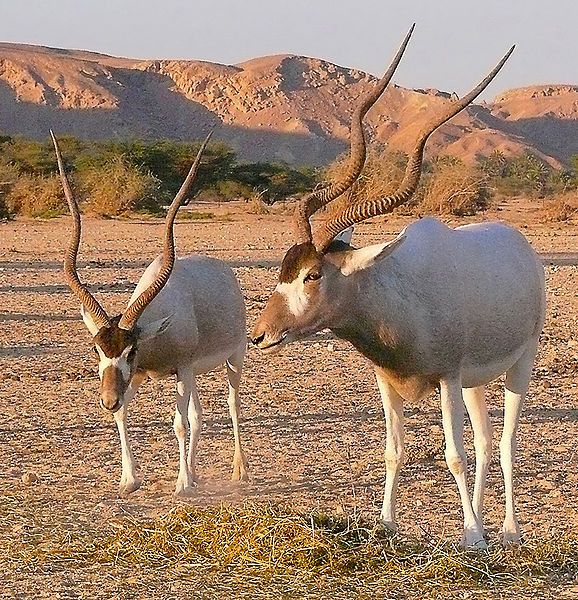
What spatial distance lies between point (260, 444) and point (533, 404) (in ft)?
8.57

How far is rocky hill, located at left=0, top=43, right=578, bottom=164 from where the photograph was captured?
124812mm

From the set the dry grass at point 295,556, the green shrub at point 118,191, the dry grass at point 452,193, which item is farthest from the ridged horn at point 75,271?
the green shrub at point 118,191

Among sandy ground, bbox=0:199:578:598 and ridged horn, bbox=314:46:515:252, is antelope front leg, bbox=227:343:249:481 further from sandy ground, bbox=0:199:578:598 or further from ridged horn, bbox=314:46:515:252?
ridged horn, bbox=314:46:515:252

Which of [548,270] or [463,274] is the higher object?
[463,274]

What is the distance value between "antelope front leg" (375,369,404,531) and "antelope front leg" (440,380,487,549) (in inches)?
15.8

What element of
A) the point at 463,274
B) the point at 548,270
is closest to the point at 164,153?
the point at 548,270

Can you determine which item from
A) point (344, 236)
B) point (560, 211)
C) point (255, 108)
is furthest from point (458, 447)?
point (255, 108)

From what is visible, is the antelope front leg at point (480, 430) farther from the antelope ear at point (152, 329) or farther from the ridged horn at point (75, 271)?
the ridged horn at point (75, 271)

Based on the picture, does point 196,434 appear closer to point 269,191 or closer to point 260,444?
point 260,444

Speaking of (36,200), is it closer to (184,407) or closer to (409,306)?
(184,407)

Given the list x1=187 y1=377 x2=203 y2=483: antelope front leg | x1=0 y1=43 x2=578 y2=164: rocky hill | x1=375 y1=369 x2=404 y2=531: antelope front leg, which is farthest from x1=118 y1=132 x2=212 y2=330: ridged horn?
x1=0 y1=43 x2=578 y2=164: rocky hill

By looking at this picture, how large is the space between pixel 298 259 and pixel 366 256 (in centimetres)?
36

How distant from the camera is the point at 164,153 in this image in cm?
5762

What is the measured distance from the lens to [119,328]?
28.7 feet
